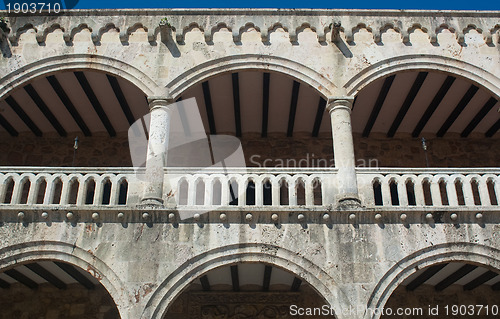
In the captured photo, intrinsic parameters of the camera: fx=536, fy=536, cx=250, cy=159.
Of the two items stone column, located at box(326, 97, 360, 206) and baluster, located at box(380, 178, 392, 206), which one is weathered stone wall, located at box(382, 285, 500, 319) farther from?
stone column, located at box(326, 97, 360, 206)

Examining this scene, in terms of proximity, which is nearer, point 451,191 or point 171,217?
point 171,217

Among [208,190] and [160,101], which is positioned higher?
[160,101]

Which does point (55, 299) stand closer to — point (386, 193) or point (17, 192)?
point (17, 192)

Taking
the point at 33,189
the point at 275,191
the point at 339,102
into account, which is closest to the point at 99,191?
the point at 33,189

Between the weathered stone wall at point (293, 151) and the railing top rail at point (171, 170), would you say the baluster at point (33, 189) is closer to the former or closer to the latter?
the railing top rail at point (171, 170)

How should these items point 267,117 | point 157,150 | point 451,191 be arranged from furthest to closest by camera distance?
point 267,117 < point 157,150 < point 451,191

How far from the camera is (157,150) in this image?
7777 millimetres

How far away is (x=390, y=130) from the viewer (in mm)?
11117

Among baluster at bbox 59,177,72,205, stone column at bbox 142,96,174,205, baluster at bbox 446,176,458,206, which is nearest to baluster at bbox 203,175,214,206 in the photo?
stone column at bbox 142,96,174,205

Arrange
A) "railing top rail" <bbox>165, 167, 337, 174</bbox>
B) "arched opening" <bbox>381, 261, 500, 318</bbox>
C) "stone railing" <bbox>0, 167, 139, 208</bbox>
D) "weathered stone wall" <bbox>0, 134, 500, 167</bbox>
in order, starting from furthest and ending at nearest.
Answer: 1. "weathered stone wall" <bbox>0, 134, 500, 167</bbox>
2. "arched opening" <bbox>381, 261, 500, 318</bbox>
3. "railing top rail" <bbox>165, 167, 337, 174</bbox>
4. "stone railing" <bbox>0, 167, 139, 208</bbox>

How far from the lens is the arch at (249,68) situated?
324 inches

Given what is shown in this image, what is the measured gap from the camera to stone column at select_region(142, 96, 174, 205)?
7418mm

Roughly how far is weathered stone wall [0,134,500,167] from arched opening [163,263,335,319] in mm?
2526

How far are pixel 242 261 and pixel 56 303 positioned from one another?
4704 mm
